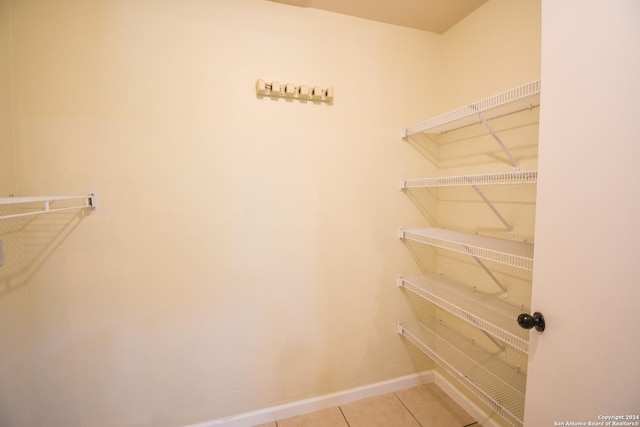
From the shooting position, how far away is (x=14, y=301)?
116 cm

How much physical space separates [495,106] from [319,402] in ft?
6.25

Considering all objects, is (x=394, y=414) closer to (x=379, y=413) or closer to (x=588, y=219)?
(x=379, y=413)

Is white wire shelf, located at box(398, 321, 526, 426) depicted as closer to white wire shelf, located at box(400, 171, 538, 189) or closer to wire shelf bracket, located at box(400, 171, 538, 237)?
wire shelf bracket, located at box(400, 171, 538, 237)

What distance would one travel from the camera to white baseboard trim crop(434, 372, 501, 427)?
1.49 metres

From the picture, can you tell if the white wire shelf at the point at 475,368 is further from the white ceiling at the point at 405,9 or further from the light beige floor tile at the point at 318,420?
the white ceiling at the point at 405,9

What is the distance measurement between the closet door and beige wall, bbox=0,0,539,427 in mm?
578

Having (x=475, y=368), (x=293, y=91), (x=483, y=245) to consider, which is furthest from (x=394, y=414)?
(x=293, y=91)

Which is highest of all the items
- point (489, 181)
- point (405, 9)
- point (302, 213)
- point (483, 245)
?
point (405, 9)

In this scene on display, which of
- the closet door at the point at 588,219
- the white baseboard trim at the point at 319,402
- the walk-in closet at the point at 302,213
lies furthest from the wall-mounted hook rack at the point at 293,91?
the white baseboard trim at the point at 319,402

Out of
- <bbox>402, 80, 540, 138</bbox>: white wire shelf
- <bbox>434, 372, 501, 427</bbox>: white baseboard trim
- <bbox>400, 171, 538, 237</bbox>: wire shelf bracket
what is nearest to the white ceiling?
<bbox>402, 80, 540, 138</bbox>: white wire shelf

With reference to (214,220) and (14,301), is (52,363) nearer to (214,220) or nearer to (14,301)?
(14,301)

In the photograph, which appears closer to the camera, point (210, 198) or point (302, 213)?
point (210, 198)

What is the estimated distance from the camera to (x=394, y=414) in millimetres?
1603

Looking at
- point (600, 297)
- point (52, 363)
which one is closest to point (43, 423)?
point (52, 363)
